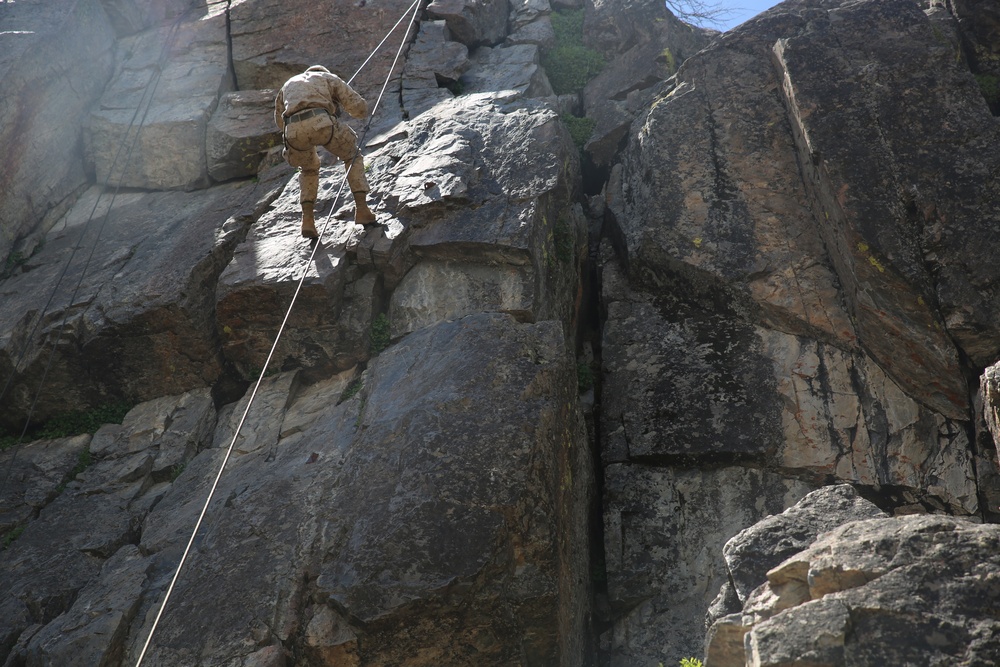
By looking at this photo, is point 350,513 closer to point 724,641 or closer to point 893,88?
point 724,641

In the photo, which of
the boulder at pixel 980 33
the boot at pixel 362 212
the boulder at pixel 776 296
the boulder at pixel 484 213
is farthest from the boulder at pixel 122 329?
the boulder at pixel 980 33

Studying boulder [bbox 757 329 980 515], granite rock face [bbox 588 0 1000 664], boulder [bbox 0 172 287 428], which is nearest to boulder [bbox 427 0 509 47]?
granite rock face [bbox 588 0 1000 664]

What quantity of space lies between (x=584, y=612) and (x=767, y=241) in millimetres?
4430

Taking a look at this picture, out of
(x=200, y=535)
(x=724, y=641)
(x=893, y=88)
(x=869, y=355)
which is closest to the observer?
(x=724, y=641)

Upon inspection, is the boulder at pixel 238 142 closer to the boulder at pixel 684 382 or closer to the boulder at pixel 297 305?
the boulder at pixel 297 305

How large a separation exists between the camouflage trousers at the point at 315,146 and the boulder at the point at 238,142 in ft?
11.6

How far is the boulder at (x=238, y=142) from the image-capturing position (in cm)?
1204

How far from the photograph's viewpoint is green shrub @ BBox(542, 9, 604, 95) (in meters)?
13.8

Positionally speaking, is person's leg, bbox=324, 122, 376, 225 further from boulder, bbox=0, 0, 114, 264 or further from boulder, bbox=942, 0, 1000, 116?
boulder, bbox=942, 0, 1000, 116

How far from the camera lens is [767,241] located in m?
8.84

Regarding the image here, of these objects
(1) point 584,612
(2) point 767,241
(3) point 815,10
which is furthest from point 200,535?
(3) point 815,10

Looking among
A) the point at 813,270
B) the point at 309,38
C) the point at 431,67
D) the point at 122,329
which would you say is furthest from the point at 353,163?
the point at 309,38

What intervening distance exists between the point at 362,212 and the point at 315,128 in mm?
1043

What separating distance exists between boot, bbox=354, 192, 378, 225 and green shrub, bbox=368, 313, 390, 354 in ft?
3.77
